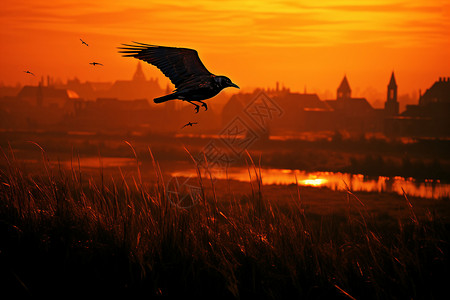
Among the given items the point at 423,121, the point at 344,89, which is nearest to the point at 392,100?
the point at 344,89

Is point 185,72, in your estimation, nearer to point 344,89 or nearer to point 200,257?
point 200,257

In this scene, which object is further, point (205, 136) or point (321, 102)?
point (321, 102)

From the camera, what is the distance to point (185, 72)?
4680 mm

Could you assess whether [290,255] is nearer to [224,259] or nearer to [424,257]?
[224,259]

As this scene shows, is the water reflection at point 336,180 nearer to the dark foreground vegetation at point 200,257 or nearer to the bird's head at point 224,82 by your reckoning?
the dark foreground vegetation at point 200,257

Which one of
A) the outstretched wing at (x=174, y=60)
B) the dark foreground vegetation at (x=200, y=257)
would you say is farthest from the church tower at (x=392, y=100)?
the outstretched wing at (x=174, y=60)

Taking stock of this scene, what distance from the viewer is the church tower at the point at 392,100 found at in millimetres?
89500

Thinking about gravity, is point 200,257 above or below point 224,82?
below

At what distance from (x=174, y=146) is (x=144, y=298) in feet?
179

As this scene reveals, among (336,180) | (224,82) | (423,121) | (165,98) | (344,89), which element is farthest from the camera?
(344,89)

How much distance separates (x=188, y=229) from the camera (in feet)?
25.9

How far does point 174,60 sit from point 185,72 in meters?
0.21

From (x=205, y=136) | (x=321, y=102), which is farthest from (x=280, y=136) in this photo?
(x=321, y=102)

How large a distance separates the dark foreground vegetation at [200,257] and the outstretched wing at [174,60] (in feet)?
8.44
